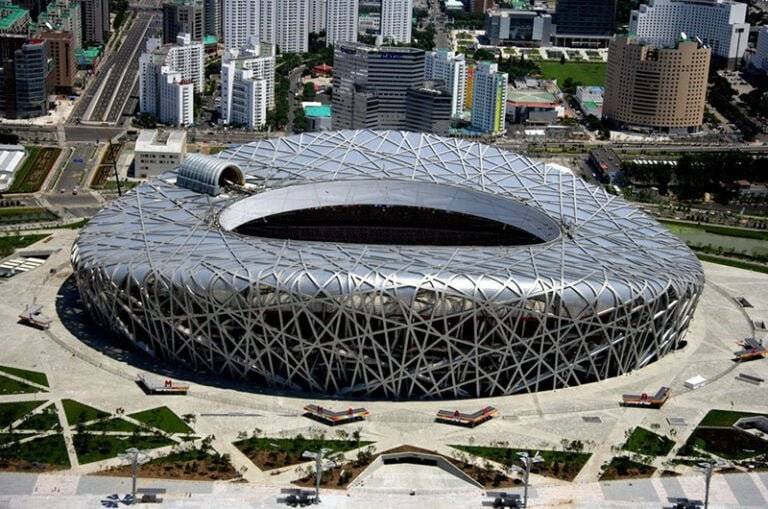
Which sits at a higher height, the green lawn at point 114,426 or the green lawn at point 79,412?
the green lawn at point 79,412

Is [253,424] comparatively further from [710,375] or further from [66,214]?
[66,214]

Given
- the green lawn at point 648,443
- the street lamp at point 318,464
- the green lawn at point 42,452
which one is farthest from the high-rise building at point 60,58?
the green lawn at point 648,443

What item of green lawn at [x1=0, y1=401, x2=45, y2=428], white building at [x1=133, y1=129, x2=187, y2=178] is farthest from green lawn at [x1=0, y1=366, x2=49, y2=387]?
white building at [x1=133, y1=129, x2=187, y2=178]

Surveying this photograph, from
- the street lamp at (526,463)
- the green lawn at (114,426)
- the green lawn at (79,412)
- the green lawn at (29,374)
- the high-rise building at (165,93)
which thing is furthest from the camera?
the high-rise building at (165,93)

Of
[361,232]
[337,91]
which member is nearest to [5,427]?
[361,232]

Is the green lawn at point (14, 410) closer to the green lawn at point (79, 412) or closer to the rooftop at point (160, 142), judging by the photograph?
the green lawn at point (79, 412)

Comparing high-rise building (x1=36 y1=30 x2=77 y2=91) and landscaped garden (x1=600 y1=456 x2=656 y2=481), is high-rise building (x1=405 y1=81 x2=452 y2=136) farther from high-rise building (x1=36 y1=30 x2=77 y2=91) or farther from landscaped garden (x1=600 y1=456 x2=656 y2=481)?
landscaped garden (x1=600 y1=456 x2=656 y2=481)

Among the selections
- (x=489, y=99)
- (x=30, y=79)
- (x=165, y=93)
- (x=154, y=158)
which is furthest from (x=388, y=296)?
(x=30, y=79)
